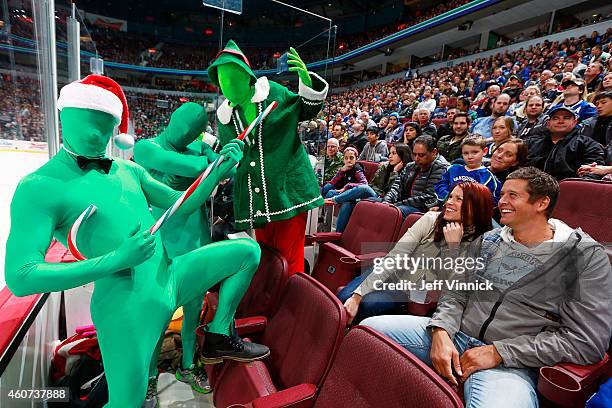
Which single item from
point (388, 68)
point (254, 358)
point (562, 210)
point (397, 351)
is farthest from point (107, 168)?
point (388, 68)

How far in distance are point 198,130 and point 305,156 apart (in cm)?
49

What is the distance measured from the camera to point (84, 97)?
0.88 metres

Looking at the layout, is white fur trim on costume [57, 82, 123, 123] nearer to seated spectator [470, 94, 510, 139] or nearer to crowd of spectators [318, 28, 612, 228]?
crowd of spectators [318, 28, 612, 228]

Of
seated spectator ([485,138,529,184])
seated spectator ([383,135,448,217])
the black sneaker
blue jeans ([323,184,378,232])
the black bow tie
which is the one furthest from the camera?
blue jeans ([323,184,378,232])

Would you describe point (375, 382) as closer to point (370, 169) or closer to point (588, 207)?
point (588, 207)

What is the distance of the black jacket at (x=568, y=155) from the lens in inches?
91.0

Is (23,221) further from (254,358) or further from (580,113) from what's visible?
(580,113)

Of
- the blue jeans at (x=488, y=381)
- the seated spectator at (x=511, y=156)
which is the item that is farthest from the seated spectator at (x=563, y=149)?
the blue jeans at (x=488, y=381)

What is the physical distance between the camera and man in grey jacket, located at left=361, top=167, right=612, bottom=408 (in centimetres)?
109

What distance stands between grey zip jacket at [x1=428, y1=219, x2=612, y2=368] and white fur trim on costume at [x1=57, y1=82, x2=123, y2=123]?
127cm

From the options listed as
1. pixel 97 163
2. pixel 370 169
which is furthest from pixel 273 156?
pixel 370 169

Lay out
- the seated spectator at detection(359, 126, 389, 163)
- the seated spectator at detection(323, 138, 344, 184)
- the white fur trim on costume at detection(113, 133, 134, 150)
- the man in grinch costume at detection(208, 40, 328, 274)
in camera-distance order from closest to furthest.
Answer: the white fur trim on costume at detection(113, 133, 134, 150)
the man in grinch costume at detection(208, 40, 328, 274)
the seated spectator at detection(323, 138, 344, 184)
the seated spectator at detection(359, 126, 389, 163)

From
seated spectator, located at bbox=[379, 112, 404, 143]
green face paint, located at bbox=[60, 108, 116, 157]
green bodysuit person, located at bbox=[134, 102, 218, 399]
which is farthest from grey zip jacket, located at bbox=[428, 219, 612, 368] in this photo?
seated spectator, located at bbox=[379, 112, 404, 143]

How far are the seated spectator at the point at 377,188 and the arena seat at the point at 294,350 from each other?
169 centimetres
